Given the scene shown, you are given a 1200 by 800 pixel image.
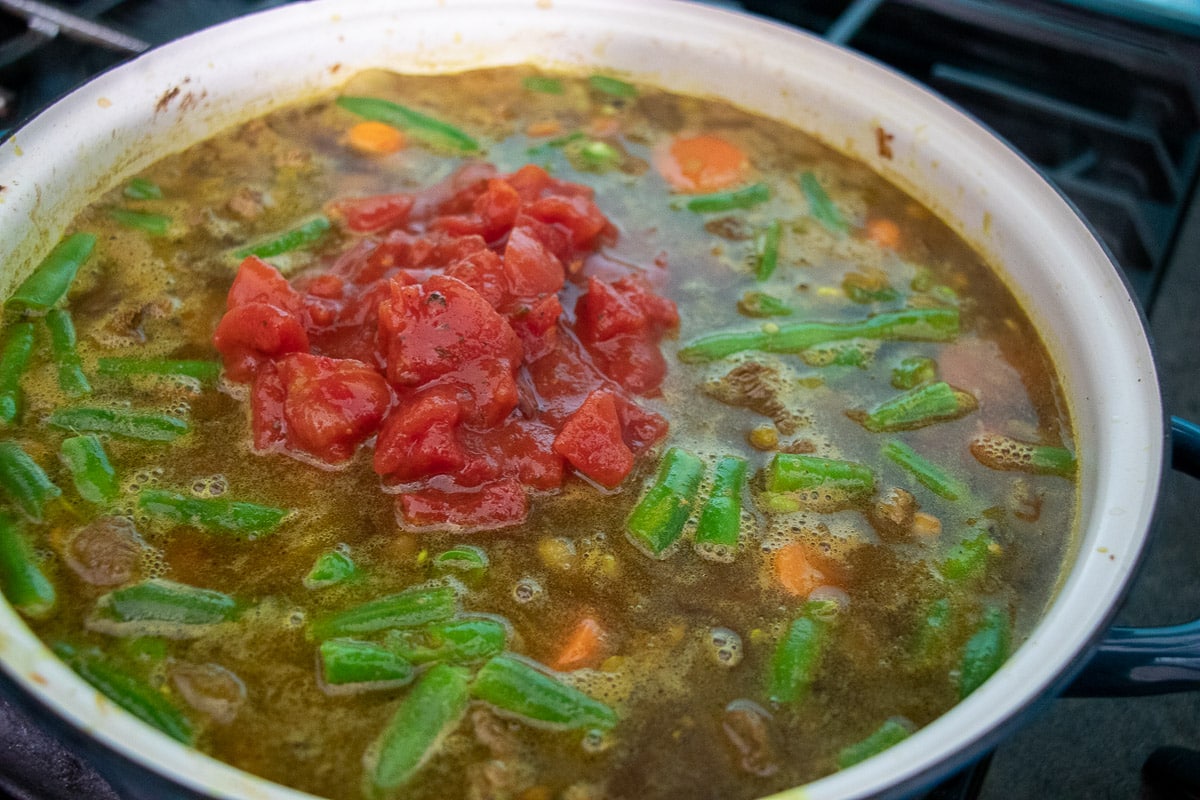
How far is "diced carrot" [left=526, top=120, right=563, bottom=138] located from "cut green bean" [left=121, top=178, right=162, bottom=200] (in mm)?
1118

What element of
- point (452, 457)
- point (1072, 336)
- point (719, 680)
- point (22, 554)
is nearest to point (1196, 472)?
point (1072, 336)

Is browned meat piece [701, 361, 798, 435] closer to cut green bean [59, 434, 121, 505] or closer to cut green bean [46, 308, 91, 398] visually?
cut green bean [59, 434, 121, 505]

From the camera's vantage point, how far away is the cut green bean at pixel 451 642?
1859 millimetres

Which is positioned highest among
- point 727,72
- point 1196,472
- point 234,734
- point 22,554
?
point 727,72

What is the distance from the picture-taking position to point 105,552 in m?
1.94

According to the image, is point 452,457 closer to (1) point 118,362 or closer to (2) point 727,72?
(1) point 118,362

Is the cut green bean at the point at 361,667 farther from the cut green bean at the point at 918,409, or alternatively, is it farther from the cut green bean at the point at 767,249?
the cut green bean at the point at 767,249

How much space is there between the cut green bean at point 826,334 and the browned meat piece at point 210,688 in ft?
4.19

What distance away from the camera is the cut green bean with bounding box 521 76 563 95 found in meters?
3.36

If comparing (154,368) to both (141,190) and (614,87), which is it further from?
(614,87)

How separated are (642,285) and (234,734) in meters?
1.44

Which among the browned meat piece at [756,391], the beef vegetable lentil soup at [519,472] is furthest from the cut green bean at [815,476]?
the browned meat piece at [756,391]

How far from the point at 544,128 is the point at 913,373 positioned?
145cm

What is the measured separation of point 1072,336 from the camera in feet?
7.84
